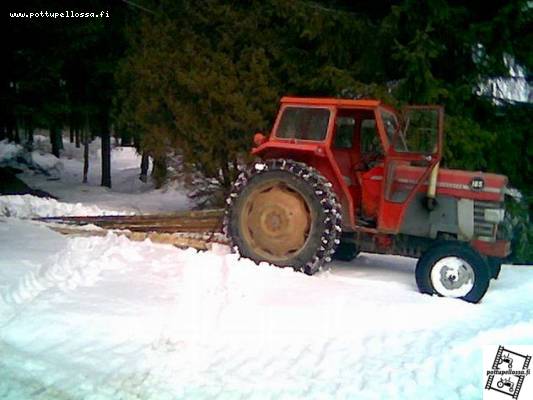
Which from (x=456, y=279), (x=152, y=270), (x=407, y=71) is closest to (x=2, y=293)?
(x=152, y=270)

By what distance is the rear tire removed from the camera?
6.53 meters

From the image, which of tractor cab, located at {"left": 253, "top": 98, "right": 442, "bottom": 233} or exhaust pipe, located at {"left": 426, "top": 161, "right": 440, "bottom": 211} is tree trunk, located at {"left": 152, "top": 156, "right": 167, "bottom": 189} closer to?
tractor cab, located at {"left": 253, "top": 98, "right": 442, "bottom": 233}

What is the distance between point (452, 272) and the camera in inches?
238

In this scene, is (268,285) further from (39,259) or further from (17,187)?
(17,187)

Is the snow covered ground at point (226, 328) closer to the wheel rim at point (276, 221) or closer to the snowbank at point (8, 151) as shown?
the wheel rim at point (276, 221)

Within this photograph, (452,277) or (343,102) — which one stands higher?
(343,102)

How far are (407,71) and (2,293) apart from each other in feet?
23.4

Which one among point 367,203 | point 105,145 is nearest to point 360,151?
point 367,203

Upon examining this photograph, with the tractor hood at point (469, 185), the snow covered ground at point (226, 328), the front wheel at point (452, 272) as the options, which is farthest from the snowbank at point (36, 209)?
the front wheel at point (452, 272)

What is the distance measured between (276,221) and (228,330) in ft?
7.74

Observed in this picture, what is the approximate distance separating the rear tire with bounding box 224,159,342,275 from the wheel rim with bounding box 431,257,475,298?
118 cm

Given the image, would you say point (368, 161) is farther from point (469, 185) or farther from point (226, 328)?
point (226, 328)

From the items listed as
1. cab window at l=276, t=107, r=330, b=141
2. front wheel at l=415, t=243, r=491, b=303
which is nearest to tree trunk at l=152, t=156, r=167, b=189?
cab window at l=276, t=107, r=330, b=141

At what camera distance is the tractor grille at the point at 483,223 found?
6297 millimetres
